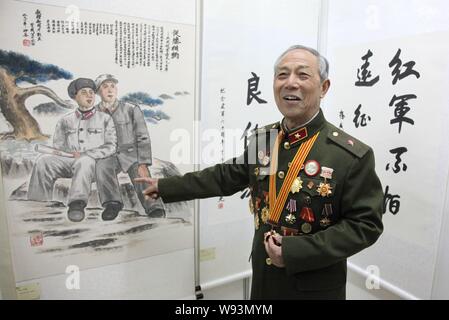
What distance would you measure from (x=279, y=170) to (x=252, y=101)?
55cm

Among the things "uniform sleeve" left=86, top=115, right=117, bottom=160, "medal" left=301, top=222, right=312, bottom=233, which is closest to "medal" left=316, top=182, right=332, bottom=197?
"medal" left=301, top=222, right=312, bottom=233

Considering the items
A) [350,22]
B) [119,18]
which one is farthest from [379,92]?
[119,18]

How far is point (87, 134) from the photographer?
115 cm

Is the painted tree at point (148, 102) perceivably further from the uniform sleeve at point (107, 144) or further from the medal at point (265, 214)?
the medal at point (265, 214)

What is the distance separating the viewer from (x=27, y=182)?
1.08m

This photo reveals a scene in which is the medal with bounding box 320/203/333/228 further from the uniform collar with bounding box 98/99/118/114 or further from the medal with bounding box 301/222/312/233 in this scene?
the uniform collar with bounding box 98/99/118/114

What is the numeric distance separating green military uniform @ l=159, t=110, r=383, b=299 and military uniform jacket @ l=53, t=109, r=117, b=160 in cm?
57

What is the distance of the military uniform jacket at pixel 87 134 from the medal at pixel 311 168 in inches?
29.1

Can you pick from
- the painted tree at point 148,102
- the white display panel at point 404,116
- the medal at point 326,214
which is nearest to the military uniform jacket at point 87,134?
the painted tree at point 148,102

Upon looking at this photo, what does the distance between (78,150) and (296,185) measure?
810mm

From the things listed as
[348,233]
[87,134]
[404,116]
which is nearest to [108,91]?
[87,134]

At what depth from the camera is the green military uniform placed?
0.91 m

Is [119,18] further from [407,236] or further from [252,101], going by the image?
[407,236]

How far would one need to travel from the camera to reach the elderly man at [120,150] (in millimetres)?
1160
